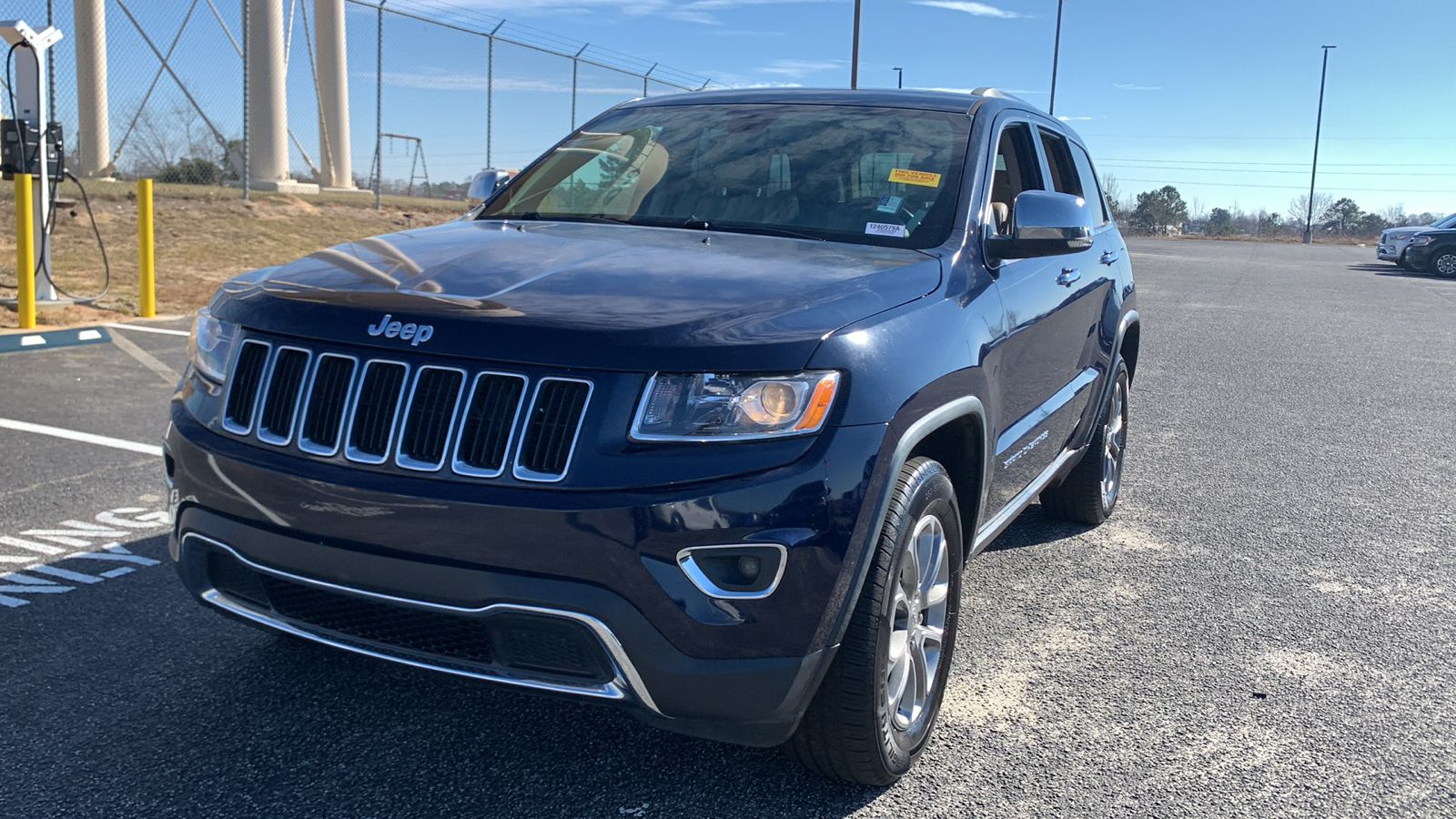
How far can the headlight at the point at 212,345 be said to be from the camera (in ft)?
9.61

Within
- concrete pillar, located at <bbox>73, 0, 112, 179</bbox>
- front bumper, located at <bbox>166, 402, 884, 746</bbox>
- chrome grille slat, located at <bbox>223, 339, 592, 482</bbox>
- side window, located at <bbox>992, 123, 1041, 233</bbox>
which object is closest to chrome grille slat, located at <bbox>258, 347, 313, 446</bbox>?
chrome grille slat, located at <bbox>223, 339, 592, 482</bbox>

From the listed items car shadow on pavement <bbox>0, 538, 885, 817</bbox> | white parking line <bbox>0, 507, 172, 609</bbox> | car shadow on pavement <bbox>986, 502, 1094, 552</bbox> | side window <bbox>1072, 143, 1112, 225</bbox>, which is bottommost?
car shadow on pavement <bbox>0, 538, 885, 817</bbox>

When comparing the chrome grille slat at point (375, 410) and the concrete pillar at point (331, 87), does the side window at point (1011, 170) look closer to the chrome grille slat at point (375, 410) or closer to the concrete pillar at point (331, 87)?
the chrome grille slat at point (375, 410)

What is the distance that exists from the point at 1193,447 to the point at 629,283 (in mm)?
5272

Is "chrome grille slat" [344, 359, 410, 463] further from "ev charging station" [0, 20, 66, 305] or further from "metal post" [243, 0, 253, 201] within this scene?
"metal post" [243, 0, 253, 201]

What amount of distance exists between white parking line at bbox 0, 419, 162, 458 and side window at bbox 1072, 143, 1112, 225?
4.61m

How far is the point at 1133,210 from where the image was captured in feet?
223

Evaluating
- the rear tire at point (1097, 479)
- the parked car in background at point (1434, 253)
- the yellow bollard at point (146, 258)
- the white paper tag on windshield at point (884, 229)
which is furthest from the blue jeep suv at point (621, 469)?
the parked car in background at point (1434, 253)

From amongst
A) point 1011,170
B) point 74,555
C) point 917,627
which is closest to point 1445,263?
point 1011,170

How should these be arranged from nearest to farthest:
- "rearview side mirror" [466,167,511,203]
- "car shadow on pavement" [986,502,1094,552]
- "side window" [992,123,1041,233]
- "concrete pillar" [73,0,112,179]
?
1. "side window" [992,123,1041,233]
2. "rearview side mirror" [466,167,511,203]
3. "car shadow on pavement" [986,502,1094,552]
4. "concrete pillar" [73,0,112,179]

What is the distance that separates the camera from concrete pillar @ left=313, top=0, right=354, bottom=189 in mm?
23031

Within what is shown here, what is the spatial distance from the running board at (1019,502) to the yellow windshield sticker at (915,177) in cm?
103

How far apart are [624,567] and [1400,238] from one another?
111ft

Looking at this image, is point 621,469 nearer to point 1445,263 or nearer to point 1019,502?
point 1019,502
